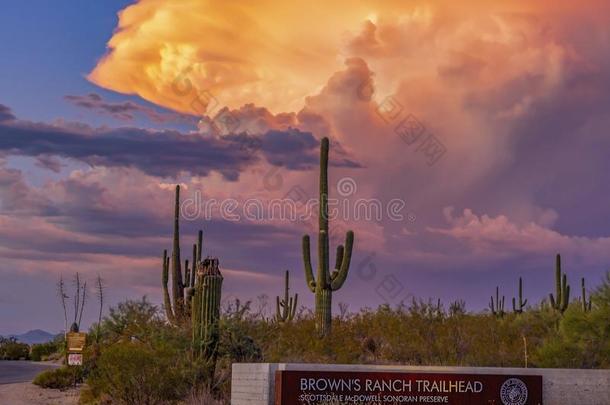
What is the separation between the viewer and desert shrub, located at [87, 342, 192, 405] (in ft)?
92.0

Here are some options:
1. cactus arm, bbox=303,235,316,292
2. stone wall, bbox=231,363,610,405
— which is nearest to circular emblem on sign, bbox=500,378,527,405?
stone wall, bbox=231,363,610,405

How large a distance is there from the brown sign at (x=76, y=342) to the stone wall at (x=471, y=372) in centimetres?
1301

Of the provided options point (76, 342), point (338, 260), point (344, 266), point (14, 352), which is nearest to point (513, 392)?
point (344, 266)

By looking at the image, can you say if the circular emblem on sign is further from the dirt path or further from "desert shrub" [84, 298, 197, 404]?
the dirt path

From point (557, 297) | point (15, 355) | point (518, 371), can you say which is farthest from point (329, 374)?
point (15, 355)

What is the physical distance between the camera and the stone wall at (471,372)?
24.4m

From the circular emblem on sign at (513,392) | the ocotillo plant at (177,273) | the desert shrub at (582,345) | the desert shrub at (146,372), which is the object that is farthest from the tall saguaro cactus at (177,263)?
the circular emblem on sign at (513,392)

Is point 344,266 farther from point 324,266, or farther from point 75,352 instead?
point 75,352

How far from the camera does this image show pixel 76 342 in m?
37.7

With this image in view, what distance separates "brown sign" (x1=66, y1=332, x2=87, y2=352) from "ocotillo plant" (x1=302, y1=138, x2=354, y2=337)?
31.2ft

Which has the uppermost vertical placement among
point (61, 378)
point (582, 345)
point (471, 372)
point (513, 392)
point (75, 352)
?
point (582, 345)

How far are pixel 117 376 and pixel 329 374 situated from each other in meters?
7.38

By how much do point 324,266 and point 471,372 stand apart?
12.5 metres

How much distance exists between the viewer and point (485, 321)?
47.0 meters
